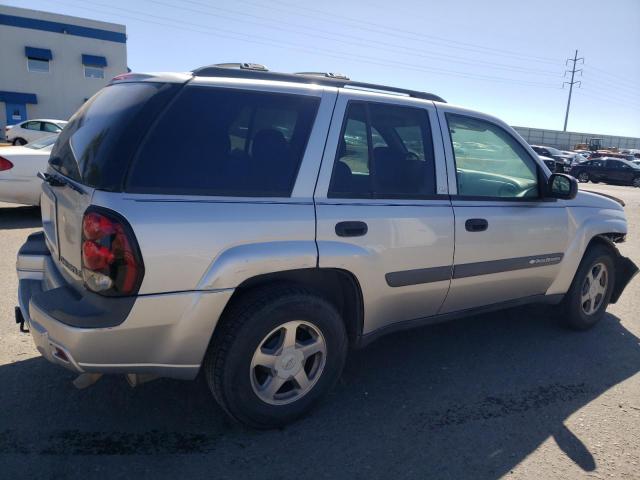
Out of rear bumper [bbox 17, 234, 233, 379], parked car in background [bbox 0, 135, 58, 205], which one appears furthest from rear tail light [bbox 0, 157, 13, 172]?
rear bumper [bbox 17, 234, 233, 379]

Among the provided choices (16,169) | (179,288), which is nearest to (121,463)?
(179,288)

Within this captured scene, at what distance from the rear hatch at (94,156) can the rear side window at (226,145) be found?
0.07m

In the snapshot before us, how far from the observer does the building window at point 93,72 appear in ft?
113

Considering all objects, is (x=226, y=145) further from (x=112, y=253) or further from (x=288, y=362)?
(x=288, y=362)

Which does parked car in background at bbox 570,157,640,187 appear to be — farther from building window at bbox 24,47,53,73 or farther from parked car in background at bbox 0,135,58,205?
building window at bbox 24,47,53,73

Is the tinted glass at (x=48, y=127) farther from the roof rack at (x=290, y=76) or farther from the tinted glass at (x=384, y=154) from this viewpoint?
the tinted glass at (x=384, y=154)

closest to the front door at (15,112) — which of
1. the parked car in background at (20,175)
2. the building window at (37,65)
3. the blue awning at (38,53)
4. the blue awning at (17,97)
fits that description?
the blue awning at (17,97)

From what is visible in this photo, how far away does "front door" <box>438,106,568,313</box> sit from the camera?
340 cm

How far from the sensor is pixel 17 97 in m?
32.1

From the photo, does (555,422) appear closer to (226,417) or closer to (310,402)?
(310,402)

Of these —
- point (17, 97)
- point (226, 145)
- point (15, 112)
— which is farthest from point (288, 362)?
point (15, 112)

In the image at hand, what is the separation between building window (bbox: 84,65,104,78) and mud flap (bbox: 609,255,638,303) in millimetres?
36901

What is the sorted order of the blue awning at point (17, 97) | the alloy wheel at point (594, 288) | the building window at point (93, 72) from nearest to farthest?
the alloy wheel at point (594, 288) → the blue awning at point (17, 97) → the building window at point (93, 72)

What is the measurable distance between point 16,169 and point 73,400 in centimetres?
554
